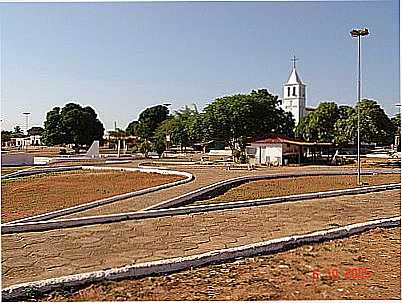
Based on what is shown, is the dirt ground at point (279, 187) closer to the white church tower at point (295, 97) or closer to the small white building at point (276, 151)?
the small white building at point (276, 151)

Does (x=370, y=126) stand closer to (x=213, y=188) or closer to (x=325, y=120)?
(x=325, y=120)

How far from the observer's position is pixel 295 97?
2554 inches

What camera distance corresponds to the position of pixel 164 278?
4547 mm

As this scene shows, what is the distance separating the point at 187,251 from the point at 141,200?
4293 millimetres

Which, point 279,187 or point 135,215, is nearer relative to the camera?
point 135,215

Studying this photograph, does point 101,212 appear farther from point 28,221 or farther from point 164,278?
point 164,278

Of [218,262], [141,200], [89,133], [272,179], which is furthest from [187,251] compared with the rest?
[89,133]

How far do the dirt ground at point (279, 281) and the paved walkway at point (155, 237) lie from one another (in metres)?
0.67

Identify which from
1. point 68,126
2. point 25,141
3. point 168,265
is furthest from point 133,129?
point 168,265

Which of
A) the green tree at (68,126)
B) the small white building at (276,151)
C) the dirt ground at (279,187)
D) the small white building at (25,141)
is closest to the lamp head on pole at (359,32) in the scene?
the dirt ground at (279,187)

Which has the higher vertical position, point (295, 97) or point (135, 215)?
point (295, 97)
